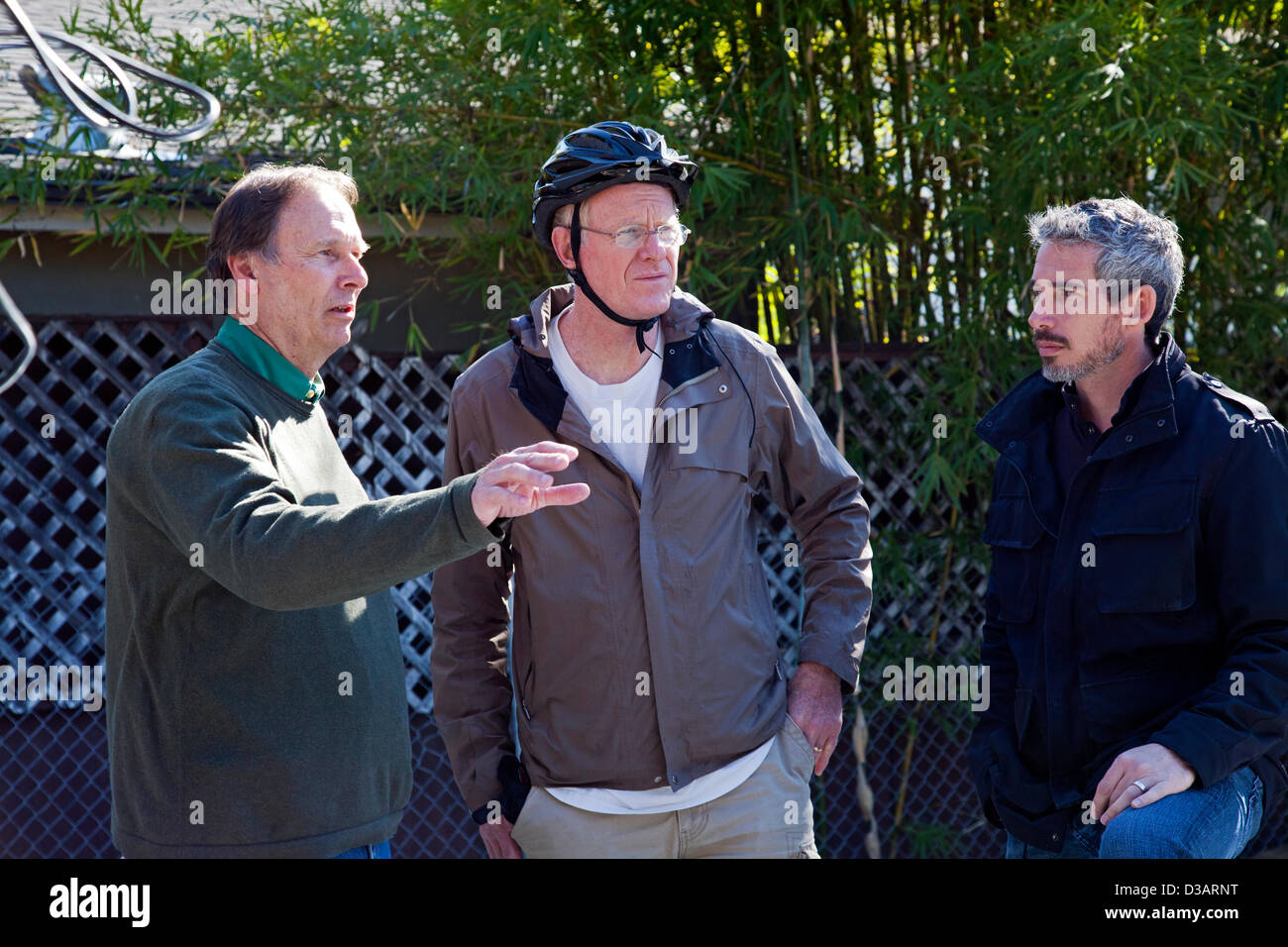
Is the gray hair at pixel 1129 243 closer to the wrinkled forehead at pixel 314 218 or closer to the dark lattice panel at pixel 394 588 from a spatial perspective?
the wrinkled forehead at pixel 314 218

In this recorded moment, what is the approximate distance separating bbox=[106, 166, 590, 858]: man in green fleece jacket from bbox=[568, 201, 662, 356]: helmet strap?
1.27 feet

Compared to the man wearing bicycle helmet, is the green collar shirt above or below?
above

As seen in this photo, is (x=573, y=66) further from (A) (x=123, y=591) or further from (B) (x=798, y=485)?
(A) (x=123, y=591)

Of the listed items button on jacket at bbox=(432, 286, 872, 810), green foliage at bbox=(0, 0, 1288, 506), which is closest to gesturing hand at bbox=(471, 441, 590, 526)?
button on jacket at bbox=(432, 286, 872, 810)

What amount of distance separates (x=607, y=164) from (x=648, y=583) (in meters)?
0.67

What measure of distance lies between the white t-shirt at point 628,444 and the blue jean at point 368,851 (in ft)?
0.91

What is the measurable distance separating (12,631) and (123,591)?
8.45 feet

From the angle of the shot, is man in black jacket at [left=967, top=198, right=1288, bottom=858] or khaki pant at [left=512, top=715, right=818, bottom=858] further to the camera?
khaki pant at [left=512, top=715, right=818, bottom=858]

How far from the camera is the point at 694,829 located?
1981mm

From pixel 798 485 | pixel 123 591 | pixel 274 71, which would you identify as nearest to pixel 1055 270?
pixel 798 485

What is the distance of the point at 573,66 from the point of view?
3.78 metres

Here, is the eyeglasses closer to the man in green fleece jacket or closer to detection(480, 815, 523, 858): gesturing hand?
the man in green fleece jacket

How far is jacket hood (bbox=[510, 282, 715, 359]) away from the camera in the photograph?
2117mm

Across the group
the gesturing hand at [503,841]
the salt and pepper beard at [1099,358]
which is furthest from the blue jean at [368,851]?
the salt and pepper beard at [1099,358]
